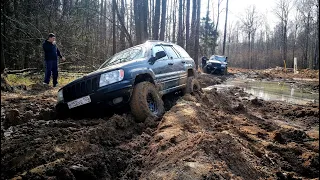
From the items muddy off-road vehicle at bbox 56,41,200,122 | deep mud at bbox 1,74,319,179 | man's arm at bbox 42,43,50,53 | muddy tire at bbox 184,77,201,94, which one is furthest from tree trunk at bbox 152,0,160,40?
deep mud at bbox 1,74,319,179

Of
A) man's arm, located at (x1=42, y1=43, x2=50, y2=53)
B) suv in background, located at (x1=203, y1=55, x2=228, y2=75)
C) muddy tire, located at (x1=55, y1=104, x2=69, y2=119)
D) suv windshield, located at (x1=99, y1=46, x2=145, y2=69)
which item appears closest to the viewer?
muddy tire, located at (x1=55, y1=104, x2=69, y2=119)

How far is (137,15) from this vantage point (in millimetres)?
16219

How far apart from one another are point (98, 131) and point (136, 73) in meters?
1.63

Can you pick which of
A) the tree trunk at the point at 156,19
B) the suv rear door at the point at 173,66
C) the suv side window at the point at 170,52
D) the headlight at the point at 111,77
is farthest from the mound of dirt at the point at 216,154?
the tree trunk at the point at 156,19

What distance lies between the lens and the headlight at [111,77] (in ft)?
16.4

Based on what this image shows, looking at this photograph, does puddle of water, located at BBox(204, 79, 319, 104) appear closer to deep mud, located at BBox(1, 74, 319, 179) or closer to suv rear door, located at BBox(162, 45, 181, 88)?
suv rear door, located at BBox(162, 45, 181, 88)

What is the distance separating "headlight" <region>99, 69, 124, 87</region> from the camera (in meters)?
4.99

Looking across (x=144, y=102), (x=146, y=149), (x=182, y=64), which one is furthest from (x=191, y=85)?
(x=146, y=149)

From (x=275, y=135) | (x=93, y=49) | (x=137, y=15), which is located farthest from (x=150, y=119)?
(x=93, y=49)

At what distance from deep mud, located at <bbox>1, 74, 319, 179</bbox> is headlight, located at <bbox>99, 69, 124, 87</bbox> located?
68 cm

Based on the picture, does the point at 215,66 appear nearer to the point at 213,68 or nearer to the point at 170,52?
the point at 213,68

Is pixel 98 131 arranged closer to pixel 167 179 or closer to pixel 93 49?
pixel 167 179

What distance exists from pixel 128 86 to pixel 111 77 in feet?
1.16

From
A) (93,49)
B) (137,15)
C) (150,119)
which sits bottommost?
(150,119)
